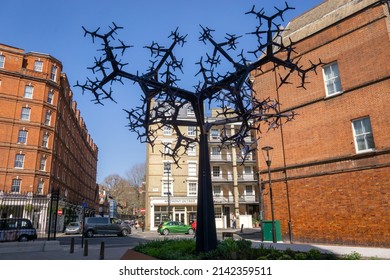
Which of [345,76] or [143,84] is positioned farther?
[345,76]

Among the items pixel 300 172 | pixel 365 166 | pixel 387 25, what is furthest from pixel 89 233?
pixel 387 25

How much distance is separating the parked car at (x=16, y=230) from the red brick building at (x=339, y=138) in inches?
627

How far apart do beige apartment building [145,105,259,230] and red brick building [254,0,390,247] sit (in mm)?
25452

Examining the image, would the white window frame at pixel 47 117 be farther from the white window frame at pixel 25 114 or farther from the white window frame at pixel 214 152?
the white window frame at pixel 214 152

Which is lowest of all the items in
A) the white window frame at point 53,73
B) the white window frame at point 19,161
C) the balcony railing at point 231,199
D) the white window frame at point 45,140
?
the balcony railing at point 231,199

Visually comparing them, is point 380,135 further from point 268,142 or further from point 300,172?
point 268,142

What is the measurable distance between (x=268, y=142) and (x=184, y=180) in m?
27.3

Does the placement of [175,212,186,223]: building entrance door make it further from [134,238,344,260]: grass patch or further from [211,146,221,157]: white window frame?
[134,238,344,260]: grass patch

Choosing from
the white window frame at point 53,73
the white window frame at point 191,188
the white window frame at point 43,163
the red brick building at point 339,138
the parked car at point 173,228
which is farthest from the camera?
the white window frame at point 191,188

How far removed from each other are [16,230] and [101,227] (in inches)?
418

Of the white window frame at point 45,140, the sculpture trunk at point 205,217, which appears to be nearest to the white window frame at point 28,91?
the white window frame at point 45,140

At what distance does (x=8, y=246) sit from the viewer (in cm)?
1504

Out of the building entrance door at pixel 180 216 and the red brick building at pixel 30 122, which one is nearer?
the red brick building at pixel 30 122

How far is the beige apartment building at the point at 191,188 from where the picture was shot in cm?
4300
